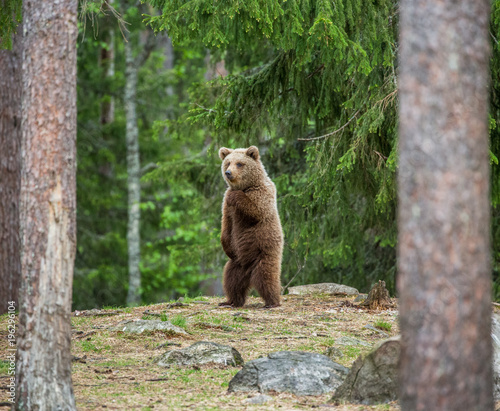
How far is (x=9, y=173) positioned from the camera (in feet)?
32.9

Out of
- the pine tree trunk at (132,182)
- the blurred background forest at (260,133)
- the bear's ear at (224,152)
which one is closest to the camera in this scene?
the blurred background forest at (260,133)

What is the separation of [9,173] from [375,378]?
7.25 m

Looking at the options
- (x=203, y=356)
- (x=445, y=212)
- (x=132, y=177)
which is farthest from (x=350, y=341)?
(x=132, y=177)

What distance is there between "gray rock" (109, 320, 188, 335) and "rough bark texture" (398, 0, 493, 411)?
4.15 meters

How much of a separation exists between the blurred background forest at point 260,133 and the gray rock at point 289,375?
295 cm

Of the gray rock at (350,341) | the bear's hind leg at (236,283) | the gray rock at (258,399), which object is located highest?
the bear's hind leg at (236,283)

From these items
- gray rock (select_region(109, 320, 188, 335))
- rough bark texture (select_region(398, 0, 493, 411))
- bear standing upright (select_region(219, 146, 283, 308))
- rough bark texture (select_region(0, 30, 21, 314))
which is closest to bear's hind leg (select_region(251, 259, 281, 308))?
bear standing upright (select_region(219, 146, 283, 308))

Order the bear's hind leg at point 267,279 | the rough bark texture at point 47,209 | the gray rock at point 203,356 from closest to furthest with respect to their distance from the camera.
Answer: the rough bark texture at point 47,209, the gray rock at point 203,356, the bear's hind leg at point 267,279

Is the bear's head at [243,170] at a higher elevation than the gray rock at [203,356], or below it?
higher

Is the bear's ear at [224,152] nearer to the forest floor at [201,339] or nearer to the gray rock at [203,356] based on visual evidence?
the forest floor at [201,339]

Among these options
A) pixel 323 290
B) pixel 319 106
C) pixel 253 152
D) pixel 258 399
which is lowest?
pixel 258 399

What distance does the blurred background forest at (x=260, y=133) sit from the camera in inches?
299

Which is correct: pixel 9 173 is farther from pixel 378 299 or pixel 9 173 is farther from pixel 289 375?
pixel 289 375

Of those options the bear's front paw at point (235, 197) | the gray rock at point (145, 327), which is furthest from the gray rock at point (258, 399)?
the bear's front paw at point (235, 197)
